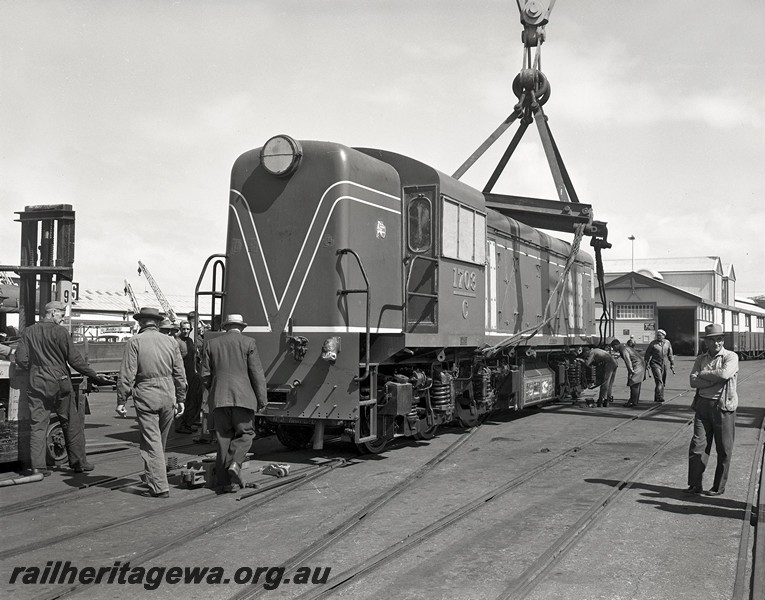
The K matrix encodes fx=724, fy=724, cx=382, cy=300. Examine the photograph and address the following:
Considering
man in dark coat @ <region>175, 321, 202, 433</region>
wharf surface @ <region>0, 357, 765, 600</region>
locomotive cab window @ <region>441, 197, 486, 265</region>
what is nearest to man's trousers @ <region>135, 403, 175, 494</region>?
wharf surface @ <region>0, 357, 765, 600</region>

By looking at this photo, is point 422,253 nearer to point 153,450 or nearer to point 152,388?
point 152,388

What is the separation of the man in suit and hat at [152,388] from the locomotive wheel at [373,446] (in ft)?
9.09

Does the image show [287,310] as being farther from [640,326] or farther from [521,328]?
[640,326]

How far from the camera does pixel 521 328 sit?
13.9 meters

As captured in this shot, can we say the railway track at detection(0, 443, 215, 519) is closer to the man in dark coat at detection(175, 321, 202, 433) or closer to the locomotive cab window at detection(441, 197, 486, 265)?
the man in dark coat at detection(175, 321, 202, 433)

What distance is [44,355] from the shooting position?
7.96m

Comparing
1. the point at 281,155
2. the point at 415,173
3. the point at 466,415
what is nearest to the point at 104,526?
the point at 281,155

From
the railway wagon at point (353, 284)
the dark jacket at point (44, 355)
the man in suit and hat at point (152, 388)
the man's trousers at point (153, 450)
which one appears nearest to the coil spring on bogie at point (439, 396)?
the railway wagon at point (353, 284)

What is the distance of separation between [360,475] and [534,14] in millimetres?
11701

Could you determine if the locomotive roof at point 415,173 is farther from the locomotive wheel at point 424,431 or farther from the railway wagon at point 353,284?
the locomotive wheel at point 424,431

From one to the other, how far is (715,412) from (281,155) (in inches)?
230

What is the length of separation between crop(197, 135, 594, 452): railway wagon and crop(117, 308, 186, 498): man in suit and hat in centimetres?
168

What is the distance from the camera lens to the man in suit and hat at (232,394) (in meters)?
7.46

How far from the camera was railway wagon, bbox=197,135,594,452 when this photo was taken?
8.87 metres
